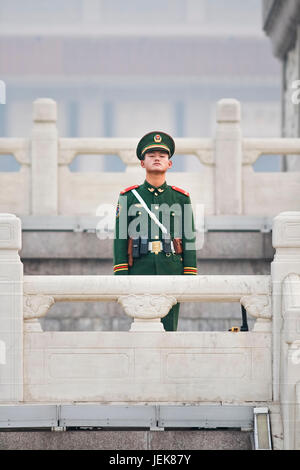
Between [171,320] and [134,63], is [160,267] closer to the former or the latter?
[171,320]

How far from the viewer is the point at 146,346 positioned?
22.5 ft

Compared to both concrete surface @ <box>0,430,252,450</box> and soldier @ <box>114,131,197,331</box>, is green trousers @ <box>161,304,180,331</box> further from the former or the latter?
concrete surface @ <box>0,430,252,450</box>

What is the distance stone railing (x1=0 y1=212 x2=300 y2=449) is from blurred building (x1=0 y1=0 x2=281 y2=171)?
3844 cm

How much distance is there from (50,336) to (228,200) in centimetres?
416

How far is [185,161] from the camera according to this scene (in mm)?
49281

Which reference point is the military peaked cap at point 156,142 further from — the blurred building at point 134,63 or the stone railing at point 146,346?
the blurred building at point 134,63

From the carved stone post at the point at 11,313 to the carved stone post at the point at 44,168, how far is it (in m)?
3.75

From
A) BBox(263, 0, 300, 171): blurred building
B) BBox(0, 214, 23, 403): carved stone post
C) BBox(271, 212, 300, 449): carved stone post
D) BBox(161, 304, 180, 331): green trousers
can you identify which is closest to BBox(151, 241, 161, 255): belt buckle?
BBox(161, 304, 180, 331): green trousers

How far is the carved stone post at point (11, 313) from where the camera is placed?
6816 mm

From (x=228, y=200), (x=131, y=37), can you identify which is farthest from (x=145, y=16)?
(x=228, y=200)

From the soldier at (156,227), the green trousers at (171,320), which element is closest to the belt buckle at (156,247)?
the soldier at (156,227)

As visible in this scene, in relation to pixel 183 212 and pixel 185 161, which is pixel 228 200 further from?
pixel 185 161

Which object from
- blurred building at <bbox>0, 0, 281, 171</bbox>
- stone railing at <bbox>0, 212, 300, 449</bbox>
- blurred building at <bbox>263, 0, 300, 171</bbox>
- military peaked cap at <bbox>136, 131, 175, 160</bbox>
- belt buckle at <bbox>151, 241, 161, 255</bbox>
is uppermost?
blurred building at <bbox>0, 0, 281, 171</bbox>

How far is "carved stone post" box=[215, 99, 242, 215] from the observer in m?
10.6
